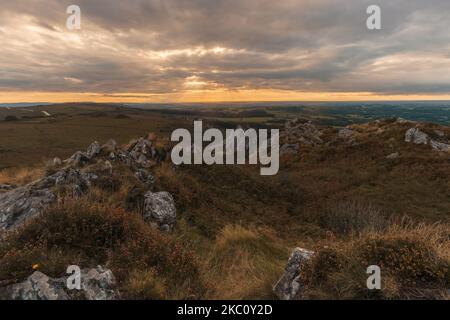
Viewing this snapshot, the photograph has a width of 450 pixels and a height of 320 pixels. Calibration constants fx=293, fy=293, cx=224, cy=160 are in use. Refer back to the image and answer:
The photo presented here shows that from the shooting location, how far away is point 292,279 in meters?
5.29

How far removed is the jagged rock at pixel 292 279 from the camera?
16.5 ft

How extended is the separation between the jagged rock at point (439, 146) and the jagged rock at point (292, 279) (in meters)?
33.7

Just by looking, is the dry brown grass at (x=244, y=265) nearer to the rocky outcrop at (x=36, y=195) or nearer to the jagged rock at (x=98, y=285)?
the jagged rock at (x=98, y=285)

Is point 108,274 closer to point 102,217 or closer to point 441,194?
point 102,217

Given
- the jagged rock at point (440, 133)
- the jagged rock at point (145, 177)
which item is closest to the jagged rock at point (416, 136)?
the jagged rock at point (440, 133)

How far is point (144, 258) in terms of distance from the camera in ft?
18.2

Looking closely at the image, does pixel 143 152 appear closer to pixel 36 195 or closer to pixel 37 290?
pixel 36 195

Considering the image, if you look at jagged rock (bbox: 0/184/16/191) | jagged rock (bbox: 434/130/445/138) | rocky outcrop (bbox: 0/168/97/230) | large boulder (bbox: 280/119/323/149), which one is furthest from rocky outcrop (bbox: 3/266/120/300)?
jagged rock (bbox: 434/130/445/138)

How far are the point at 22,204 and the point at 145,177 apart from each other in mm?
5528

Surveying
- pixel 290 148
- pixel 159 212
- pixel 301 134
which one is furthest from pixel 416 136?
pixel 159 212

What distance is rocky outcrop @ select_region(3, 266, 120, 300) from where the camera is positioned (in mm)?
4293

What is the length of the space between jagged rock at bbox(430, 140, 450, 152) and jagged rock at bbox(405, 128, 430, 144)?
71 centimetres
